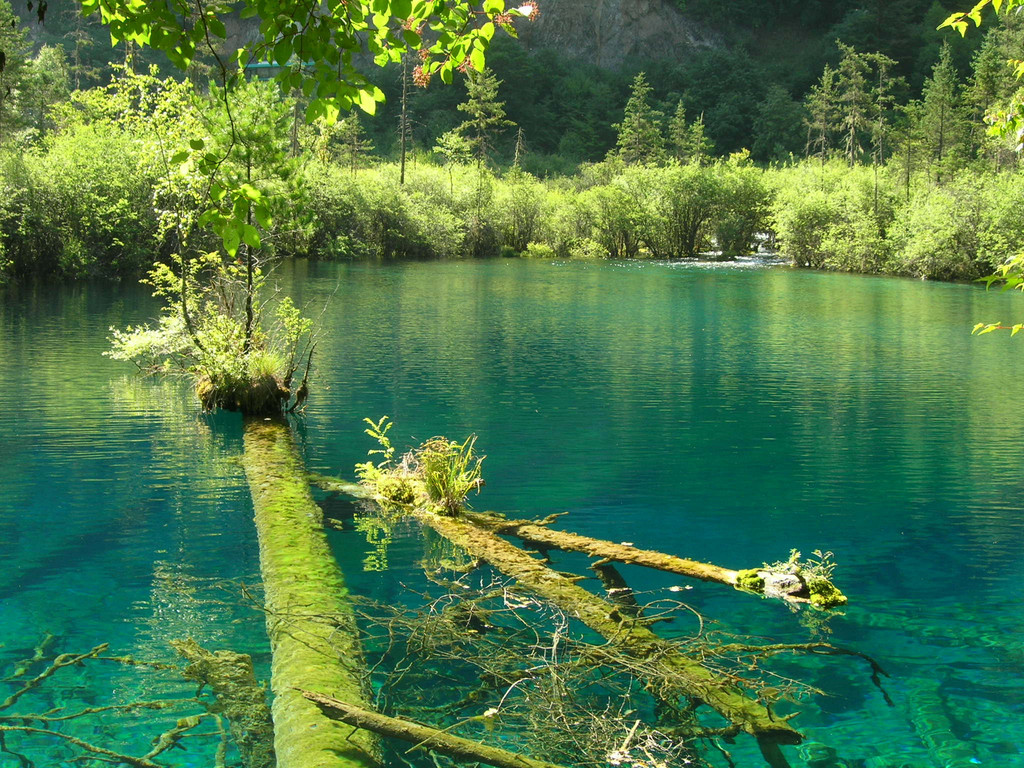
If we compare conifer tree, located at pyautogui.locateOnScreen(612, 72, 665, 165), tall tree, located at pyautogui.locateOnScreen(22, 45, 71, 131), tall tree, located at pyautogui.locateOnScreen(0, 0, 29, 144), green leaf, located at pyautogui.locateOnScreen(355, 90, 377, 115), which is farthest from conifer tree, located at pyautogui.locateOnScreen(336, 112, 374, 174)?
green leaf, located at pyautogui.locateOnScreen(355, 90, 377, 115)

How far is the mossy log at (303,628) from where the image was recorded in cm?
567

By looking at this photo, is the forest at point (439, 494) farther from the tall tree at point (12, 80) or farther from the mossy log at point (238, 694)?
the tall tree at point (12, 80)

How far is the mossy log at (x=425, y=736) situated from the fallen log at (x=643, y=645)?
1337 mm

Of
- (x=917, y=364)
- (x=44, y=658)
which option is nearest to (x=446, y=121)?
(x=917, y=364)

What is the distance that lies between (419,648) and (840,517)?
6.47 m

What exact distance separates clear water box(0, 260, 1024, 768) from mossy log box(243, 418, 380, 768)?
338 mm

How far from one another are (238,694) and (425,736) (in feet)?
5.82

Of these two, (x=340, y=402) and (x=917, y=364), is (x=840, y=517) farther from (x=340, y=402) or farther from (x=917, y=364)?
(x=917, y=364)

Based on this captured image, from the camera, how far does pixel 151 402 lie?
17.4 meters

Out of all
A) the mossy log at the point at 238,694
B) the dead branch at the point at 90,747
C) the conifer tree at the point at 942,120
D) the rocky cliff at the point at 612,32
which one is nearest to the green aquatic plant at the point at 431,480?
the mossy log at the point at 238,694

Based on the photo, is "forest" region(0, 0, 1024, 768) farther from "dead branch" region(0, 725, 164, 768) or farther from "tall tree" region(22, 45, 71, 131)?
"tall tree" region(22, 45, 71, 131)

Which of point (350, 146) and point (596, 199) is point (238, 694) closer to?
point (596, 199)

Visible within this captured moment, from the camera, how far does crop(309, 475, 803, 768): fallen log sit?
244 inches

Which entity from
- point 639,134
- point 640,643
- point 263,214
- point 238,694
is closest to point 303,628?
point 238,694
